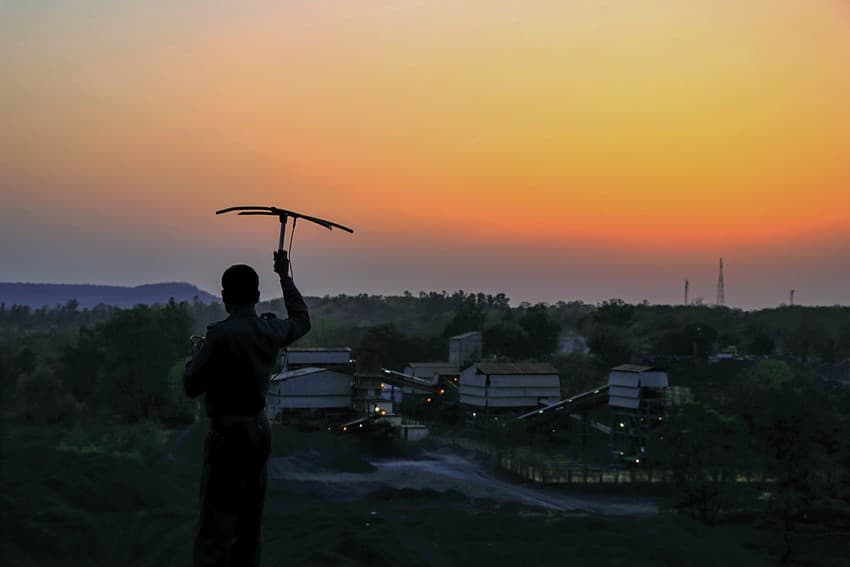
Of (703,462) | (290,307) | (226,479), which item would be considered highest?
(290,307)

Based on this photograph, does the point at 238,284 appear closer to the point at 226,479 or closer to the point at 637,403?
the point at 226,479

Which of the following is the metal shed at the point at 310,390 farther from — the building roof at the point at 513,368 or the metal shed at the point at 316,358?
the building roof at the point at 513,368

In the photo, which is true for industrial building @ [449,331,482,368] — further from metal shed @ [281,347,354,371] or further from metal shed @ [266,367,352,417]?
metal shed @ [266,367,352,417]

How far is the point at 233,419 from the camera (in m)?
7.95

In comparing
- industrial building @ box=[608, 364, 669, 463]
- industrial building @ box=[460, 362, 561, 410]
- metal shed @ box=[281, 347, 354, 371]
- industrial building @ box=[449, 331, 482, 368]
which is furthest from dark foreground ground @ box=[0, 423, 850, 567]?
industrial building @ box=[449, 331, 482, 368]

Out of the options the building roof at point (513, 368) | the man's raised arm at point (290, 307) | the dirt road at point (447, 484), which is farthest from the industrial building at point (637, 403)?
the man's raised arm at point (290, 307)

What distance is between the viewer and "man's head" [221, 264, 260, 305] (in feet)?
26.7

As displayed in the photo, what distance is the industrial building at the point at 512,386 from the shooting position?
82250 mm

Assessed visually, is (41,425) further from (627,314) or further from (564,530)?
(627,314)

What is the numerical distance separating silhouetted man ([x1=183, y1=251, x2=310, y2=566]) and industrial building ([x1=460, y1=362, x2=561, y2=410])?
2940 inches

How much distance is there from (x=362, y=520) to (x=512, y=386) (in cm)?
4055

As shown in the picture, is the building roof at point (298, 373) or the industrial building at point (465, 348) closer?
the building roof at point (298, 373)

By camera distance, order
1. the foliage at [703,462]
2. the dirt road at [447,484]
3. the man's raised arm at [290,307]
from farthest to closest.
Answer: the dirt road at [447,484] < the foliage at [703,462] < the man's raised arm at [290,307]

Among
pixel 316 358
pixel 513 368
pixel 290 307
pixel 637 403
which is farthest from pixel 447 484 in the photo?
pixel 290 307
